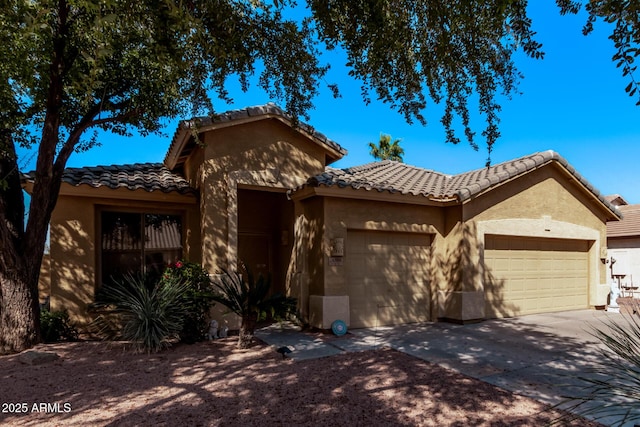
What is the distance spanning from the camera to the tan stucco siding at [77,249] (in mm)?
8844

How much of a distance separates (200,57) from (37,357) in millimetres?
5597

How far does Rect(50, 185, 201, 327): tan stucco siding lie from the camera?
29.0 ft

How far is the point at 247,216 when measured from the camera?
39.2 ft

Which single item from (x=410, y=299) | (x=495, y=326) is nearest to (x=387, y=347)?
(x=410, y=299)

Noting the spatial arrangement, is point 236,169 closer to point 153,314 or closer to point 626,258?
point 153,314

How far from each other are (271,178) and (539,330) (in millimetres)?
7576

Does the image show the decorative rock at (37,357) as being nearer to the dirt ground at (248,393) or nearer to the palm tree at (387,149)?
the dirt ground at (248,393)

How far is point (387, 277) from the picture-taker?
9883 mm

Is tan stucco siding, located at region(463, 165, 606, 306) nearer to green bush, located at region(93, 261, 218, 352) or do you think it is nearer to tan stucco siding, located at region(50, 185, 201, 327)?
green bush, located at region(93, 261, 218, 352)

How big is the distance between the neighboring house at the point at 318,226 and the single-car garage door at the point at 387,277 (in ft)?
0.11

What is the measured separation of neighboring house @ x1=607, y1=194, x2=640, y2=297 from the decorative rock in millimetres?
22884

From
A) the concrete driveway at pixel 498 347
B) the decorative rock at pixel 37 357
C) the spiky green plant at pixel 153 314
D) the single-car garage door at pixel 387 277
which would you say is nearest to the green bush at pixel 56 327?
the decorative rock at pixel 37 357

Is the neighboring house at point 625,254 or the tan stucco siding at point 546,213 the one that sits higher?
the tan stucco siding at point 546,213

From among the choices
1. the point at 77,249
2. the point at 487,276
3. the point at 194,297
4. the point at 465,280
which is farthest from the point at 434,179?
the point at 77,249
